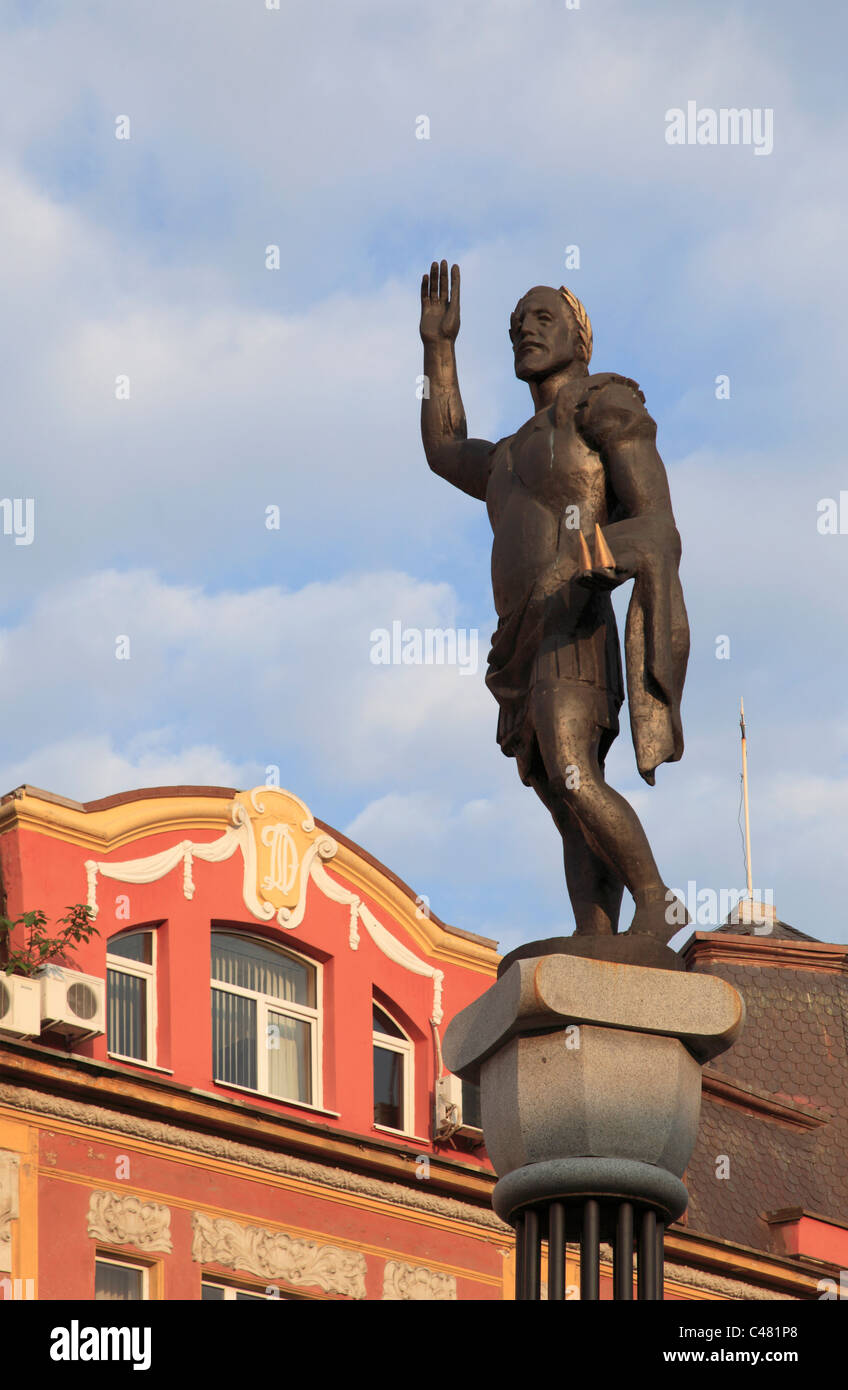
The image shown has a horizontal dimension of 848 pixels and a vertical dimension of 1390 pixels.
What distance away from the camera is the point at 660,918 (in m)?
8.87

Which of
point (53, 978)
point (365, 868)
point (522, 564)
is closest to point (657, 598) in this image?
point (522, 564)

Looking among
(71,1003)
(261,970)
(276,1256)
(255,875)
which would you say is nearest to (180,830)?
(255,875)

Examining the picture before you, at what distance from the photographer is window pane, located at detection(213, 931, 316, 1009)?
2445 centimetres

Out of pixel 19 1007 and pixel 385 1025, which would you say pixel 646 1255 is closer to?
pixel 19 1007

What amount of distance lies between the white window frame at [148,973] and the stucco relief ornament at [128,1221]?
4.87 ft

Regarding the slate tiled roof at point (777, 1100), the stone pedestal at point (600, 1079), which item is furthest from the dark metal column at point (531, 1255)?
the slate tiled roof at point (777, 1100)

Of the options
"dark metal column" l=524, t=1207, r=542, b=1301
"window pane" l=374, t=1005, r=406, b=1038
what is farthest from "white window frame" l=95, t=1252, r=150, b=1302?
"dark metal column" l=524, t=1207, r=542, b=1301

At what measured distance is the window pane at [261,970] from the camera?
24453mm

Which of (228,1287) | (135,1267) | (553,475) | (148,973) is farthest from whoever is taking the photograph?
(148,973)

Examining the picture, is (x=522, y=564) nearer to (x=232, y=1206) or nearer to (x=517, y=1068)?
(x=517, y=1068)

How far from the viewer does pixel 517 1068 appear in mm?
8500

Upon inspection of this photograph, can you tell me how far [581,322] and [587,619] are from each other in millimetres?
1460

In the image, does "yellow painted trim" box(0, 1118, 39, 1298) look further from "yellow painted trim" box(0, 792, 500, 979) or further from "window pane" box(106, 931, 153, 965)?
"yellow painted trim" box(0, 792, 500, 979)
